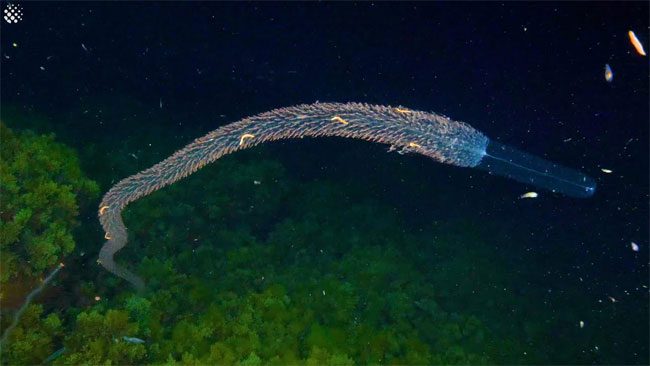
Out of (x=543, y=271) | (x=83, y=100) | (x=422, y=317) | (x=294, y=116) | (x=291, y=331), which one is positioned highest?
(x=83, y=100)

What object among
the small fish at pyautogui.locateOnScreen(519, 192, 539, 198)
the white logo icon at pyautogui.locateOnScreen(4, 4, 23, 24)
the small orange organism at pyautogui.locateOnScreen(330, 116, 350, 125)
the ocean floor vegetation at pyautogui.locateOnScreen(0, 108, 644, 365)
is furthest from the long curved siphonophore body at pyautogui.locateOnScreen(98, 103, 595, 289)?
the white logo icon at pyautogui.locateOnScreen(4, 4, 23, 24)

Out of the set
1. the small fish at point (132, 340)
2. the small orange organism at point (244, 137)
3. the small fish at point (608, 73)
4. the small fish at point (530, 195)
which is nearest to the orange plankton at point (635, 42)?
the small fish at point (608, 73)

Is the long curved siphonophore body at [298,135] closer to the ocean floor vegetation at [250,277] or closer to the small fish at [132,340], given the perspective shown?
the ocean floor vegetation at [250,277]

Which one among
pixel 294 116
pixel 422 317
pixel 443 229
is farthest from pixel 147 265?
pixel 443 229

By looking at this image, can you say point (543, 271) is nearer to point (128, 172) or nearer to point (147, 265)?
point (147, 265)

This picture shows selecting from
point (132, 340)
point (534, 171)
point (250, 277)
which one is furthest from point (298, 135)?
point (534, 171)

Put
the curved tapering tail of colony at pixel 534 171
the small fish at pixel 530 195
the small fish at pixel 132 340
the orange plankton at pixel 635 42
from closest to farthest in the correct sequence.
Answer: the small fish at pixel 132 340
the curved tapering tail of colony at pixel 534 171
the orange plankton at pixel 635 42
the small fish at pixel 530 195
